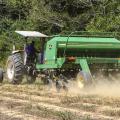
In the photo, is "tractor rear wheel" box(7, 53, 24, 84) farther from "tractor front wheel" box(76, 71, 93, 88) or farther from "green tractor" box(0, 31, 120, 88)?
"tractor front wheel" box(76, 71, 93, 88)

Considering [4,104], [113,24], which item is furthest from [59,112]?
[113,24]

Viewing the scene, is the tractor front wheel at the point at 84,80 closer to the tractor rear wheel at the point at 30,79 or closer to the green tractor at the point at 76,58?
the green tractor at the point at 76,58

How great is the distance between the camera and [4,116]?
8.80 meters

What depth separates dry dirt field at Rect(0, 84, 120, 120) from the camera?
8.66 m

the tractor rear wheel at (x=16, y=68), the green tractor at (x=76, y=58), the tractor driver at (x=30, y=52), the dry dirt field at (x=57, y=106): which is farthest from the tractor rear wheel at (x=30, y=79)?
the dry dirt field at (x=57, y=106)

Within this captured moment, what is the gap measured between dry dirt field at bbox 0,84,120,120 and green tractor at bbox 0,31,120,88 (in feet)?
2.62

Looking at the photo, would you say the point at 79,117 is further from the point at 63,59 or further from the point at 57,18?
the point at 57,18

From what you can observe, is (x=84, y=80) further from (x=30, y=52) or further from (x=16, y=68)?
(x=16, y=68)

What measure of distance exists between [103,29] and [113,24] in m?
0.61

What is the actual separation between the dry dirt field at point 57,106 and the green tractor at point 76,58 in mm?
800

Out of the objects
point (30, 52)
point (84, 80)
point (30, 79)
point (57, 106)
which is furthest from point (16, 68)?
point (57, 106)

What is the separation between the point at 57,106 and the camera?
10125mm

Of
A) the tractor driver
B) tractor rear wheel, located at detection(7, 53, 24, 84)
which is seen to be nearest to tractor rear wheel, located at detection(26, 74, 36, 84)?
tractor rear wheel, located at detection(7, 53, 24, 84)

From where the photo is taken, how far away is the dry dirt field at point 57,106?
8664mm
